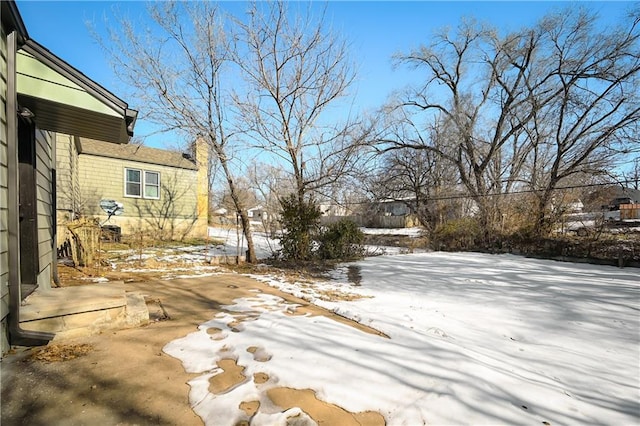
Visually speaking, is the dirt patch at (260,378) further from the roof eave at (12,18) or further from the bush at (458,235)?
the bush at (458,235)

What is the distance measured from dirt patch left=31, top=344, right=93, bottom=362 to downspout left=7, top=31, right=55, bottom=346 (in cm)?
11

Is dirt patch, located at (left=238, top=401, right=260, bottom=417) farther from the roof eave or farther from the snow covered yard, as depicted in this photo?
the roof eave

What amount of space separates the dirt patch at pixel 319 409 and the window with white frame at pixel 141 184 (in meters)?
13.4

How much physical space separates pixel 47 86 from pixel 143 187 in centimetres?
1168

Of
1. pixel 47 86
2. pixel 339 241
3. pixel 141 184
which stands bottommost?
pixel 339 241

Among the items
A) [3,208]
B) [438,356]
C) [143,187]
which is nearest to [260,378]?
[438,356]

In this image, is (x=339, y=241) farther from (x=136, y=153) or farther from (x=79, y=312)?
(x=136, y=153)

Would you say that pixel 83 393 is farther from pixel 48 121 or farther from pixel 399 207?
pixel 399 207

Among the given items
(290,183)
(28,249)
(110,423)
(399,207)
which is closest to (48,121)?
(28,249)

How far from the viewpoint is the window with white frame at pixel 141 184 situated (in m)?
12.7

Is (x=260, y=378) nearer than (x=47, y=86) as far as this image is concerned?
Yes

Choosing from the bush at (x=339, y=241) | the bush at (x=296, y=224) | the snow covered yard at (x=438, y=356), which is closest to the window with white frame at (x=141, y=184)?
the bush at (x=296, y=224)

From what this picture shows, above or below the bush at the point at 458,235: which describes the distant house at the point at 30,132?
above

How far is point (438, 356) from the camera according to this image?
255 cm
